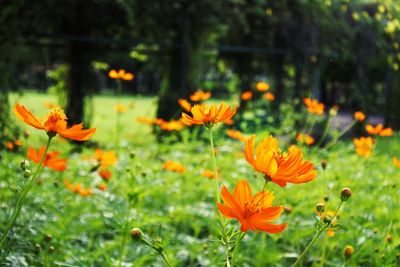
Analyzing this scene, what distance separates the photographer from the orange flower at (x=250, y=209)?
2.66ft

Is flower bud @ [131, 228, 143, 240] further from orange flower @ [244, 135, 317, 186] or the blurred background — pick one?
the blurred background

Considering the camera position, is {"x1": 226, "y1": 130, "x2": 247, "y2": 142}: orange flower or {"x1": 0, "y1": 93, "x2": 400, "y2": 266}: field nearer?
{"x1": 0, "y1": 93, "x2": 400, "y2": 266}: field

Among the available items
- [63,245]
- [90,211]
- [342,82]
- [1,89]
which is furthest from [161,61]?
[342,82]

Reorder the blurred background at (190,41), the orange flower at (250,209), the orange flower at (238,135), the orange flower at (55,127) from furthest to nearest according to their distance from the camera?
the blurred background at (190,41)
the orange flower at (238,135)
the orange flower at (55,127)
the orange flower at (250,209)

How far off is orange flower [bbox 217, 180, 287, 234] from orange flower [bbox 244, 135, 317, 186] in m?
0.03

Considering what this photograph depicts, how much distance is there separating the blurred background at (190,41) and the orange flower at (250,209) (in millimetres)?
4288

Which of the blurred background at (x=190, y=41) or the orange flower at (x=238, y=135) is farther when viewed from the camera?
the blurred background at (x=190, y=41)

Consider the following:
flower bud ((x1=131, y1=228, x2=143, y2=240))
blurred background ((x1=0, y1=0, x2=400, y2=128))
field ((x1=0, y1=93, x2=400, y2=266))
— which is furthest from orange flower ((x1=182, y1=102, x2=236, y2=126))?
blurred background ((x1=0, y1=0, x2=400, y2=128))

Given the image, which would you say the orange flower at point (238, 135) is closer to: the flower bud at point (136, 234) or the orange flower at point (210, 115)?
the orange flower at point (210, 115)

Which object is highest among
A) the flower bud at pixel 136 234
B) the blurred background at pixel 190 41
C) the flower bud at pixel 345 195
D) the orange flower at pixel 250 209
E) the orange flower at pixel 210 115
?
the orange flower at pixel 210 115

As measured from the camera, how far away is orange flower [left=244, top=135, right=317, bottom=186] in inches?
33.7

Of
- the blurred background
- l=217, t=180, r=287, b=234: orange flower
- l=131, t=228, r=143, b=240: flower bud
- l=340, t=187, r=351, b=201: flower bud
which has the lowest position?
the blurred background

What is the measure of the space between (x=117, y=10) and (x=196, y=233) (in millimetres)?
5989

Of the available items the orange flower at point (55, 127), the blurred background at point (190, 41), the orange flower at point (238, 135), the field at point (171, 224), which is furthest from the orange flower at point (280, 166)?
the blurred background at point (190, 41)
